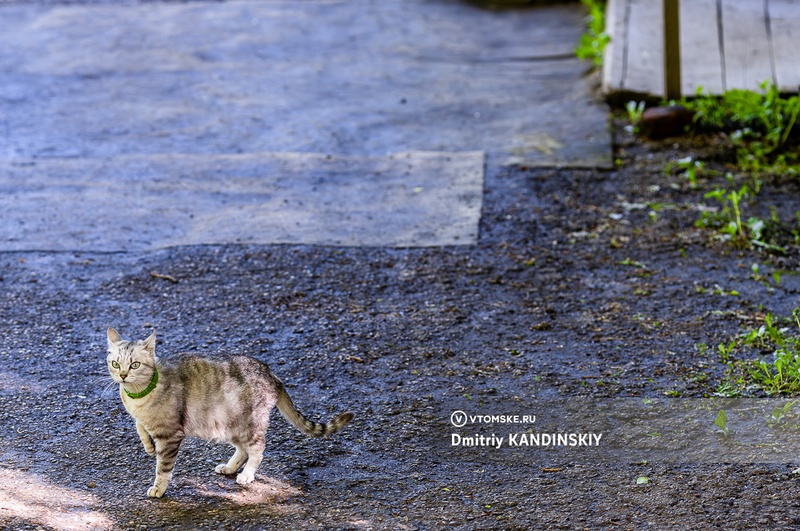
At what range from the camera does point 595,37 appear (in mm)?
9297

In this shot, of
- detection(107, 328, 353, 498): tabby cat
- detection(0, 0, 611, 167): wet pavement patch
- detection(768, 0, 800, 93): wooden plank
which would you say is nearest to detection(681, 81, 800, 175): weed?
detection(768, 0, 800, 93): wooden plank

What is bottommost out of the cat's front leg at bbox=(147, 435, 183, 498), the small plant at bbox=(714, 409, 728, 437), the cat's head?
the small plant at bbox=(714, 409, 728, 437)

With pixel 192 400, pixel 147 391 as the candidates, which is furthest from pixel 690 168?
pixel 147 391

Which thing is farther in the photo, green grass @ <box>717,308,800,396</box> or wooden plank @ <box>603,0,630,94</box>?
wooden plank @ <box>603,0,630,94</box>

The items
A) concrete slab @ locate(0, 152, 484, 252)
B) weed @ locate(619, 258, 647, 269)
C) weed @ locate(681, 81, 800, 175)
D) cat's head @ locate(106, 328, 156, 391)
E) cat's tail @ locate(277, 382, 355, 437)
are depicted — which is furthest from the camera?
weed @ locate(681, 81, 800, 175)

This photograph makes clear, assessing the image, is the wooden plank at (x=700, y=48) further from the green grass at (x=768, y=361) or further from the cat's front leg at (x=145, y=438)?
the cat's front leg at (x=145, y=438)

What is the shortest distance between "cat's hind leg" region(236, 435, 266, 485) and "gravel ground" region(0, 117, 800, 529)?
0.20 ft

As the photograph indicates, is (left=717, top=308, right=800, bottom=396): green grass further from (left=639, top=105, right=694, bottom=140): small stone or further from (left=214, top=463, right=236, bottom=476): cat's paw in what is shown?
(left=639, top=105, right=694, bottom=140): small stone

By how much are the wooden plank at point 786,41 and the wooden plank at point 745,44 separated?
7 cm

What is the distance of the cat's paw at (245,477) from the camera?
10.7 ft

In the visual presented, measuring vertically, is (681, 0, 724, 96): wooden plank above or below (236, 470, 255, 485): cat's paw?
below

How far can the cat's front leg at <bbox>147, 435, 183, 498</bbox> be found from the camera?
3143 millimetres

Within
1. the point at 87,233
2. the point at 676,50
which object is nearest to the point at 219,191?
the point at 87,233

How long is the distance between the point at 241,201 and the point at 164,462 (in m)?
3.25
